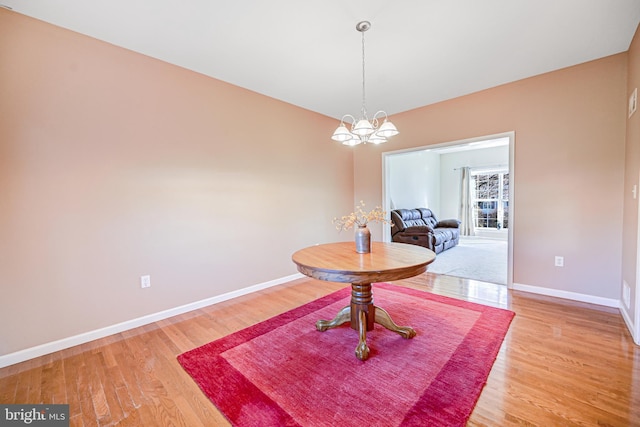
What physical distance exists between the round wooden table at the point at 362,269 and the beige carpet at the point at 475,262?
226cm

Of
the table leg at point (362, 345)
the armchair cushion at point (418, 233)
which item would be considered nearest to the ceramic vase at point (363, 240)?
the table leg at point (362, 345)

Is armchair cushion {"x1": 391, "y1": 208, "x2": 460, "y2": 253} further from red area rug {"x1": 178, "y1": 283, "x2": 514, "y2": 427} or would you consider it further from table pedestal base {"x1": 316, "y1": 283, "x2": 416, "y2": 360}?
Result: table pedestal base {"x1": 316, "y1": 283, "x2": 416, "y2": 360}

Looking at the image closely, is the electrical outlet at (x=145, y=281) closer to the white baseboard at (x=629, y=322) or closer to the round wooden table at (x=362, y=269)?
the round wooden table at (x=362, y=269)

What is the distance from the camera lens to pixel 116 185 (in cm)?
237

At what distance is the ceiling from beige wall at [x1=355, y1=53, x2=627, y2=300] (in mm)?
233

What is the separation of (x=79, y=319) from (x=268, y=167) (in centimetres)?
243

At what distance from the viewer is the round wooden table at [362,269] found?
166cm

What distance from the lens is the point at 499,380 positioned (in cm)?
165

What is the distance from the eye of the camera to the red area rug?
1.41m

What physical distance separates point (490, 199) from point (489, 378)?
7508 mm

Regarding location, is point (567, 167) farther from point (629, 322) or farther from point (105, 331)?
point (105, 331)

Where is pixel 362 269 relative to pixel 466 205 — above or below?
below

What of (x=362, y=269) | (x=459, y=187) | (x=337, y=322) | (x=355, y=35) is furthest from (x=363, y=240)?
(x=459, y=187)

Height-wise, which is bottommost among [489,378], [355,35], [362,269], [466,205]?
[489,378]
